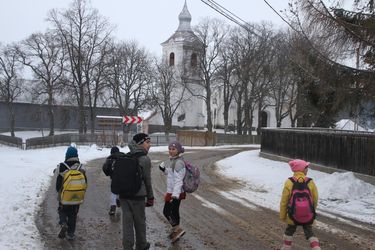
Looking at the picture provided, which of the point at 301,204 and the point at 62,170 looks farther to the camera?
the point at 62,170

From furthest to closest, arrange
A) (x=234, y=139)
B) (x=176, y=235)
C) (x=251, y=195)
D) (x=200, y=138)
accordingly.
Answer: (x=234, y=139), (x=200, y=138), (x=251, y=195), (x=176, y=235)

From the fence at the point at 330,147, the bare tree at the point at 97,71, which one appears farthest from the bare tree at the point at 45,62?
the fence at the point at 330,147

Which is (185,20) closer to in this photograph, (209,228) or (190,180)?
(209,228)

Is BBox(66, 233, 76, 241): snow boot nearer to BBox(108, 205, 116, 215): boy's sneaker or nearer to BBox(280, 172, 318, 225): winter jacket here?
BBox(108, 205, 116, 215): boy's sneaker

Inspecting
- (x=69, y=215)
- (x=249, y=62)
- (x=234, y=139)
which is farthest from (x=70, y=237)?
Result: (x=249, y=62)

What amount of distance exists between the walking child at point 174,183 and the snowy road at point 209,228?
31 centimetres

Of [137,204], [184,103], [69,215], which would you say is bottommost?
[69,215]

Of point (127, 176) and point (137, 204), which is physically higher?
point (127, 176)

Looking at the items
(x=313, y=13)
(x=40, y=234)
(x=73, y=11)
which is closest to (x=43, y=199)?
(x=40, y=234)

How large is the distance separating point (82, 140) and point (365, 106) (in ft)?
124

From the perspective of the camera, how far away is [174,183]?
27.4 ft

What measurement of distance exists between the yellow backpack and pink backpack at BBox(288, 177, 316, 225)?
339 centimetres

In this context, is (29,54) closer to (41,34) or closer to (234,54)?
(41,34)

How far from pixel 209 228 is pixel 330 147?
10.5 meters
